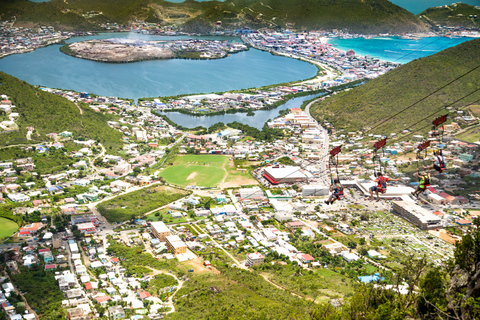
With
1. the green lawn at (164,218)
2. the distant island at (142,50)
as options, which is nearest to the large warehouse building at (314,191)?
the green lawn at (164,218)

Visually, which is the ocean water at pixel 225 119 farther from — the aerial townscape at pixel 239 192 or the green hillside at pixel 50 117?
the green hillside at pixel 50 117

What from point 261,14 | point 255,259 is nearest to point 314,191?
point 255,259

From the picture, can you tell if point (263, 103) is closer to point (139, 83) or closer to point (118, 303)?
point (139, 83)

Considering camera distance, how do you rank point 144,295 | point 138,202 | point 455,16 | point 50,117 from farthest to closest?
point 455,16 < point 50,117 < point 138,202 < point 144,295

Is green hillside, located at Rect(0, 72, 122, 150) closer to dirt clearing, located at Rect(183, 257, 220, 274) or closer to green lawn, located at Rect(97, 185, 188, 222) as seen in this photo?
green lawn, located at Rect(97, 185, 188, 222)

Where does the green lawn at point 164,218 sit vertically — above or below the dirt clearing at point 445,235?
below

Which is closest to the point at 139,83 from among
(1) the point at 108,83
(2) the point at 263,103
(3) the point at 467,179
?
(1) the point at 108,83

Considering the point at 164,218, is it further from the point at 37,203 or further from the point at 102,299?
the point at 102,299
